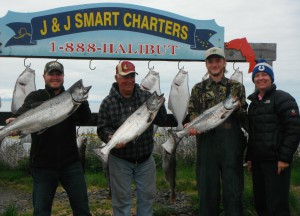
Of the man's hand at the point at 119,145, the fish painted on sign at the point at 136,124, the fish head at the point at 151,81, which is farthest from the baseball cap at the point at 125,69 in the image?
the fish head at the point at 151,81

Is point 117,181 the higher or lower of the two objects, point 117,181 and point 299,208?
the higher

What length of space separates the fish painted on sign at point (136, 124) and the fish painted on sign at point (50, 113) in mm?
466

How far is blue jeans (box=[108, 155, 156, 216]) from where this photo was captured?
4520 millimetres

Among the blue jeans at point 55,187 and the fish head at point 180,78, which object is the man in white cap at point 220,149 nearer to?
the blue jeans at point 55,187

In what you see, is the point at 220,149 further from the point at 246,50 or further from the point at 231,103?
the point at 246,50

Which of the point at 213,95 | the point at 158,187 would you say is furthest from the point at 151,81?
the point at 158,187

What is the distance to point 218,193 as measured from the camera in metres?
4.71

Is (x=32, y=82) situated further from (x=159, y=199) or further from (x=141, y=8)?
(x=159, y=199)

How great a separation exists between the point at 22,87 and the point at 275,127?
132 inches

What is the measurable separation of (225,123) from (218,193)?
76 centimetres

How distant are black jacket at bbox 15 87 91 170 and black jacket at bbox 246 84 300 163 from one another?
1742mm

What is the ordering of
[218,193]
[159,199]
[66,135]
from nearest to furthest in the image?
[66,135], [218,193], [159,199]

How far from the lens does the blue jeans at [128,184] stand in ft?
14.8

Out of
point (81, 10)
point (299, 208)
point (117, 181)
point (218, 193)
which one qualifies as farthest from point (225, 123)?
→ point (81, 10)
